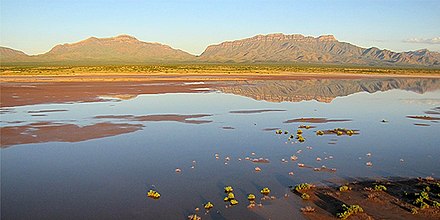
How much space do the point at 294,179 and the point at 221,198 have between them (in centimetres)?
310

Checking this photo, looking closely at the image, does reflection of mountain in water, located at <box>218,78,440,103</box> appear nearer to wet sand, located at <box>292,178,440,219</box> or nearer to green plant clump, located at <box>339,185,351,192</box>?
wet sand, located at <box>292,178,440,219</box>

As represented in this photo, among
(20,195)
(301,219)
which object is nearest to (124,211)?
(20,195)

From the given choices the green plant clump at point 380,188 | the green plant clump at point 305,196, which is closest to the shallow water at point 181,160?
the green plant clump at point 305,196

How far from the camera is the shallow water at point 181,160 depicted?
11.1 metres

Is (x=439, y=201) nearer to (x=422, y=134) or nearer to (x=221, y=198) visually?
(x=221, y=198)

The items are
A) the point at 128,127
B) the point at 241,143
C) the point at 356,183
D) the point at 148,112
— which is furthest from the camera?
the point at 148,112

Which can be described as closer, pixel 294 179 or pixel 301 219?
pixel 301 219

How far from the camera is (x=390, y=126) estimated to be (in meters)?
24.1

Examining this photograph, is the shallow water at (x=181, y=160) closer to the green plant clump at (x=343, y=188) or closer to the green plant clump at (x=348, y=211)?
the green plant clump at (x=343, y=188)

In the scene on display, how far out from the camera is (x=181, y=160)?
15.9 meters

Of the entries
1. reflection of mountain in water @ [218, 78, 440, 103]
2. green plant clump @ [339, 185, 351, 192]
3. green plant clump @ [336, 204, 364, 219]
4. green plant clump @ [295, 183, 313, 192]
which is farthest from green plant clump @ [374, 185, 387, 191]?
reflection of mountain in water @ [218, 78, 440, 103]

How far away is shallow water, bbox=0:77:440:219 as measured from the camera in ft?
36.5

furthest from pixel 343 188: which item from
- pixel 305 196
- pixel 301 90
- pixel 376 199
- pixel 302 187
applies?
pixel 301 90

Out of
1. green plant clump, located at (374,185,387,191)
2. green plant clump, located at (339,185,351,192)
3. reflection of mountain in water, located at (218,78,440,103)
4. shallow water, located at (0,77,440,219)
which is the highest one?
reflection of mountain in water, located at (218,78,440,103)
